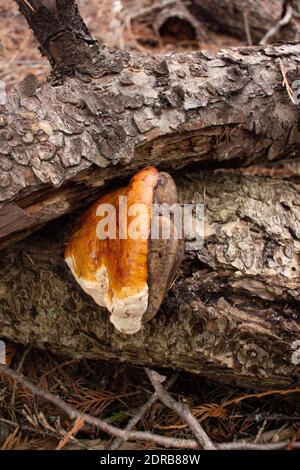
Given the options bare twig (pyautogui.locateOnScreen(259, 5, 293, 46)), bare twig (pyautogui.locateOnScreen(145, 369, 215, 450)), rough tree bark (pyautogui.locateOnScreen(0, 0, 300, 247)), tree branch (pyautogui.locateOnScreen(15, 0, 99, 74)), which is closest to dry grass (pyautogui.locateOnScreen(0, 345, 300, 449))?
bare twig (pyautogui.locateOnScreen(145, 369, 215, 450))

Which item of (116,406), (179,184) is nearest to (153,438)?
(116,406)

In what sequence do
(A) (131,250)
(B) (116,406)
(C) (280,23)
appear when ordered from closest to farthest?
(A) (131,250), (B) (116,406), (C) (280,23)

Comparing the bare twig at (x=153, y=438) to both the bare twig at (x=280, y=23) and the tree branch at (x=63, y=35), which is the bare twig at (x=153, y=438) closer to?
the tree branch at (x=63, y=35)

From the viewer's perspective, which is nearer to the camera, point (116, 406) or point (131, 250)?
point (131, 250)

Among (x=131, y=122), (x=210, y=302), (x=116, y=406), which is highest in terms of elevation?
(x=131, y=122)

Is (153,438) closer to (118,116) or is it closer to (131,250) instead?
(131,250)

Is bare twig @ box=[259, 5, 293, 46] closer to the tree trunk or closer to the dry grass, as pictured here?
the tree trunk
